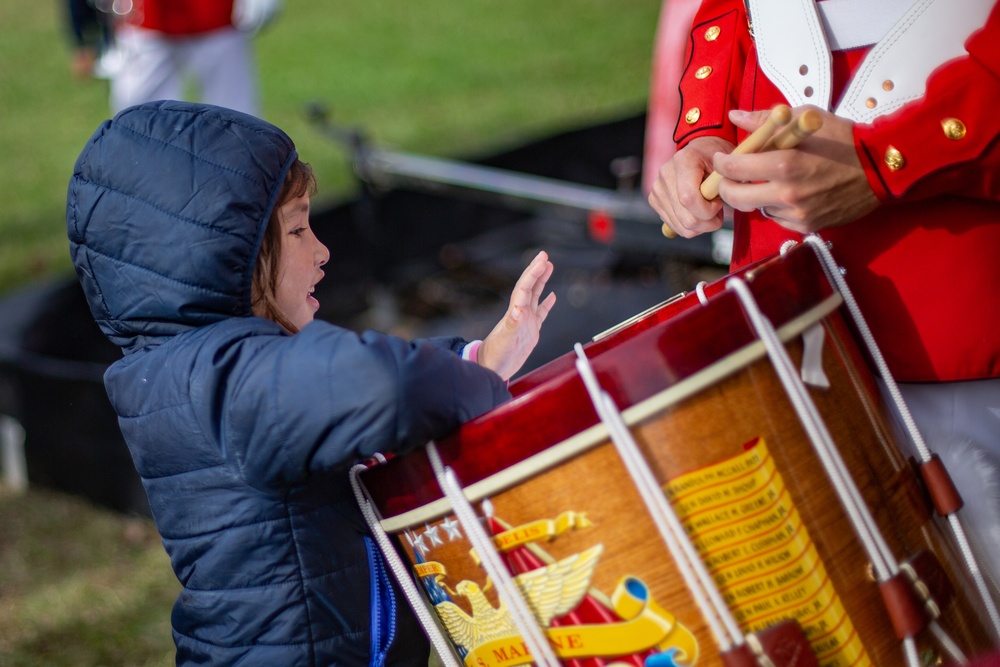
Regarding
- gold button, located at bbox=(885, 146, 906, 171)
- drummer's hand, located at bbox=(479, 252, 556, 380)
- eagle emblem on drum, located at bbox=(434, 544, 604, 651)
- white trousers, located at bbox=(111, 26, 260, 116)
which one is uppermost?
white trousers, located at bbox=(111, 26, 260, 116)

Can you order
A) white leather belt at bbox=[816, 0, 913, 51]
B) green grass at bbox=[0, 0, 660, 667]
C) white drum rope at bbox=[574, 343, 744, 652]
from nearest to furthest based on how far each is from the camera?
white drum rope at bbox=[574, 343, 744, 652], white leather belt at bbox=[816, 0, 913, 51], green grass at bbox=[0, 0, 660, 667]

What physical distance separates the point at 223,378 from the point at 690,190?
2.04 feet

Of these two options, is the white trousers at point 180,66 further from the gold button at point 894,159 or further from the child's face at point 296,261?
the gold button at point 894,159

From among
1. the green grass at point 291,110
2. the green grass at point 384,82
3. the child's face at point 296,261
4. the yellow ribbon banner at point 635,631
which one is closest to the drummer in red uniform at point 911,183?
the yellow ribbon banner at point 635,631

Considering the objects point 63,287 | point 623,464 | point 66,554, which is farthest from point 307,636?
point 63,287

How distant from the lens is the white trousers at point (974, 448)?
1.27 m

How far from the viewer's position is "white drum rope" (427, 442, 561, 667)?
118 centimetres

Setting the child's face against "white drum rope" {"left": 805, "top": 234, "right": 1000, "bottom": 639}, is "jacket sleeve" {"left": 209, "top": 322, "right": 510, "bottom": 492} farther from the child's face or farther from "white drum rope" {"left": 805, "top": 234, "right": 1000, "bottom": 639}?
"white drum rope" {"left": 805, "top": 234, "right": 1000, "bottom": 639}

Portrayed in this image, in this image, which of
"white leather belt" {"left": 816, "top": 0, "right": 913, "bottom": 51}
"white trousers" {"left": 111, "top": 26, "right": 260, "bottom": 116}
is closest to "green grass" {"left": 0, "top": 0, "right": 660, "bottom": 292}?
"white trousers" {"left": 111, "top": 26, "right": 260, "bottom": 116}

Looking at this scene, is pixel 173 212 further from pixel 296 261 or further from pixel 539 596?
pixel 539 596

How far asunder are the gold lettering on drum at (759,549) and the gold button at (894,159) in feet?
1.10

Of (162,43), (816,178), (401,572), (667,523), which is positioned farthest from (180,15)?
(667,523)

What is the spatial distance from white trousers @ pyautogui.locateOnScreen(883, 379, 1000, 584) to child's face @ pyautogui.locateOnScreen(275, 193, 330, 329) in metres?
0.78

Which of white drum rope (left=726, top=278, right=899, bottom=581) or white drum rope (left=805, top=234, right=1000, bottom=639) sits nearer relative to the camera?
white drum rope (left=726, top=278, right=899, bottom=581)
